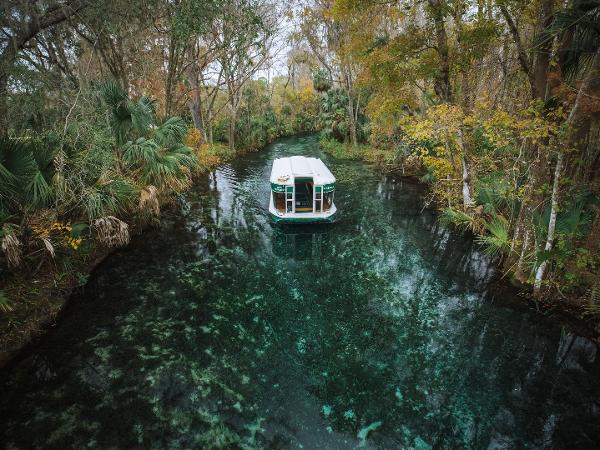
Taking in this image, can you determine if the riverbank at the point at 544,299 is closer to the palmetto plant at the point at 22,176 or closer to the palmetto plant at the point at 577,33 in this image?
the palmetto plant at the point at 577,33

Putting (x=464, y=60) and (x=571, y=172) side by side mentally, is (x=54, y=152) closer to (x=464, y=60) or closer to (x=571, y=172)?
(x=464, y=60)

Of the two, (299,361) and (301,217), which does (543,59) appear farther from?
(299,361)

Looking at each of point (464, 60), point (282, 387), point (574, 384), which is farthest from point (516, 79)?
point (282, 387)

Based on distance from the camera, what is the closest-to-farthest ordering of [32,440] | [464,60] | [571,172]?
[32,440]
[571,172]
[464,60]

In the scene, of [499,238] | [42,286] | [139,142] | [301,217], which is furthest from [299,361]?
[139,142]

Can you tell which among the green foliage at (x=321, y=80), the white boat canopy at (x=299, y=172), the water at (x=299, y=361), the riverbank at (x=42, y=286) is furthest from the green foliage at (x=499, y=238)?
the green foliage at (x=321, y=80)

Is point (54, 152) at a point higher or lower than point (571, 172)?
higher

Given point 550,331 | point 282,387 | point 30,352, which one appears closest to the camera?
point 282,387
